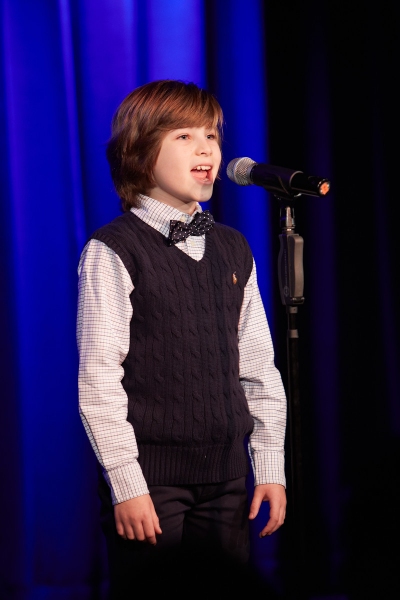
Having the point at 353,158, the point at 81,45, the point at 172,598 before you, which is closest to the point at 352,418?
the point at 353,158

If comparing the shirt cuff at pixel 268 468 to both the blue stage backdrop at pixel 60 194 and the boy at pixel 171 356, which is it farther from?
the blue stage backdrop at pixel 60 194

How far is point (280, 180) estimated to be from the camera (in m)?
1.55

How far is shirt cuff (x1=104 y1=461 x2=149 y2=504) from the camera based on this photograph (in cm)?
160

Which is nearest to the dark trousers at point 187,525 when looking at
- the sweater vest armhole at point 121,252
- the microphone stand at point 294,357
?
the microphone stand at point 294,357

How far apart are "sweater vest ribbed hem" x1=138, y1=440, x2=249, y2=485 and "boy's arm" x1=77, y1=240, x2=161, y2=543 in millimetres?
68

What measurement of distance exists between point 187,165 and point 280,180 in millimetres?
340

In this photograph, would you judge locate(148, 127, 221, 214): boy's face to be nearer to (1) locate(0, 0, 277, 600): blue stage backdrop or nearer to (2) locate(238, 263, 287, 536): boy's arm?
(2) locate(238, 263, 287, 536): boy's arm

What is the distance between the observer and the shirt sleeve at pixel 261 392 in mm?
1862

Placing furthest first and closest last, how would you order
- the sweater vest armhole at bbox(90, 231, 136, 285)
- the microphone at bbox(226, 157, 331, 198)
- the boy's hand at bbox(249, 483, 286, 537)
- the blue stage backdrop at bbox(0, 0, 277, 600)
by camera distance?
the blue stage backdrop at bbox(0, 0, 277, 600)
the boy's hand at bbox(249, 483, 286, 537)
the sweater vest armhole at bbox(90, 231, 136, 285)
the microphone at bbox(226, 157, 331, 198)

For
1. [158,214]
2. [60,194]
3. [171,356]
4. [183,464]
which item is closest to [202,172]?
[158,214]

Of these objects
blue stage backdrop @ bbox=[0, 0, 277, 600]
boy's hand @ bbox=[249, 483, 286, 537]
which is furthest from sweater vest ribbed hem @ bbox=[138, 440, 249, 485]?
blue stage backdrop @ bbox=[0, 0, 277, 600]

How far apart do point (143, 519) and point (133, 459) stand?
123 mm

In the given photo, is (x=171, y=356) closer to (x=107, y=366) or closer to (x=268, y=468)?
(x=107, y=366)

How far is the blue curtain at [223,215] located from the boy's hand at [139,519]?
0.95m
